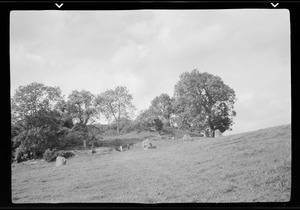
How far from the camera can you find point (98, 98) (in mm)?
7344

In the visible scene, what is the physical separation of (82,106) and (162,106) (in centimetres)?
299

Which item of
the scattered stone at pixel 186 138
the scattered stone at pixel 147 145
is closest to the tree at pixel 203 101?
the scattered stone at pixel 186 138

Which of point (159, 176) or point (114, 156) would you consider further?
point (114, 156)

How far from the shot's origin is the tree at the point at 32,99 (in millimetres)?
6618

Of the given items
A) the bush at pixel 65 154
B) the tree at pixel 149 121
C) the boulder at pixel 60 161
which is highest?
the tree at pixel 149 121

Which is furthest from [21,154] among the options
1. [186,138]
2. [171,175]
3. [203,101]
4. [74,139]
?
[203,101]

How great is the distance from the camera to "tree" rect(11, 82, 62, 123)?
21.7ft

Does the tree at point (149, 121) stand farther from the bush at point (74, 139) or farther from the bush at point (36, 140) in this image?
the bush at point (36, 140)

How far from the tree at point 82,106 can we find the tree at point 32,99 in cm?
46

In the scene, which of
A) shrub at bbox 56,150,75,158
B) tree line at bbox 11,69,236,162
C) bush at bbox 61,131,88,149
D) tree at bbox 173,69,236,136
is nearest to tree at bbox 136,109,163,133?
tree line at bbox 11,69,236,162
